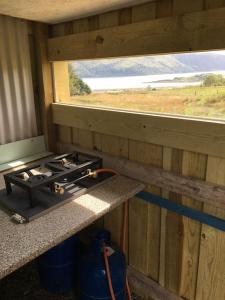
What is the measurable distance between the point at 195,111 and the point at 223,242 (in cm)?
70

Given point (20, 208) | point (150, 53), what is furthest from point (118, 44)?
point (20, 208)

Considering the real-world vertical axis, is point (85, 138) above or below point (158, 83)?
below

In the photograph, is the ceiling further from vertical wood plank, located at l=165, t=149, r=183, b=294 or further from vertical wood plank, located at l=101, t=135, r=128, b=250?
vertical wood plank, located at l=165, t=149, r=183, b=294

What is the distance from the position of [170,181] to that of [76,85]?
40.1 inches

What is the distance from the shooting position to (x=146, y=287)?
1779mm

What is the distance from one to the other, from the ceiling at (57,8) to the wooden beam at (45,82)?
6.8 inches

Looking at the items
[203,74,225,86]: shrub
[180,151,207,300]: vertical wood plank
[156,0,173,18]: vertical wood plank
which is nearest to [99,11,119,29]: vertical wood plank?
[156,0,173,18]: vertical wood plank

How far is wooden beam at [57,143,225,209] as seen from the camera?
1.33 meters

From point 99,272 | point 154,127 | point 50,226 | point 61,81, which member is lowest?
point 99,272

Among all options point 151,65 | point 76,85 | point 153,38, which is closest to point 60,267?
point 76,85

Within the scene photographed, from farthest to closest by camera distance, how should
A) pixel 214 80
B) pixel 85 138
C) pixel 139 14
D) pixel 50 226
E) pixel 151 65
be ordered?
pixel 85 138 < pixel 151 65 < pixel 139 14 < pixel 214 80 < pixel 50 226

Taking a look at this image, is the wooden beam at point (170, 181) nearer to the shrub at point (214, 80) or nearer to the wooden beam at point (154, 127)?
the wooden beam at point (154, 127)

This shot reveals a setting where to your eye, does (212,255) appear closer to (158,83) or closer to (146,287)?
(146,287)

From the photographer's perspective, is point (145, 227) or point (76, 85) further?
point (76, 85)
